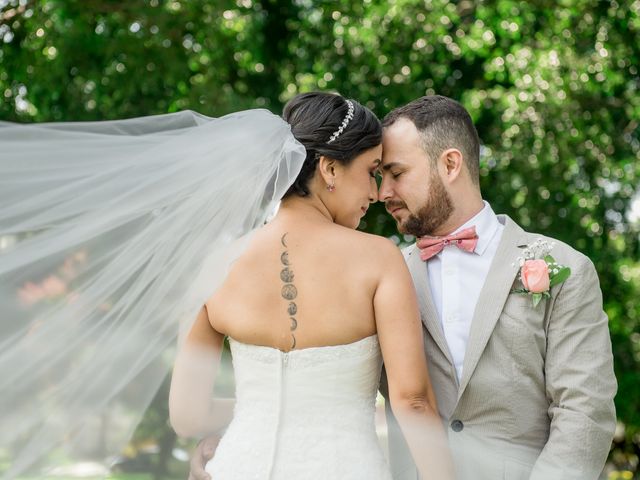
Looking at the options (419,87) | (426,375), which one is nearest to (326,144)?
(426,375)

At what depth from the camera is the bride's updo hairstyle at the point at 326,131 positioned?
310 centimetres

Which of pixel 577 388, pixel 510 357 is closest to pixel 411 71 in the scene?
pixel 510 357

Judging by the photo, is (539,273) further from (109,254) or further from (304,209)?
(109,254)

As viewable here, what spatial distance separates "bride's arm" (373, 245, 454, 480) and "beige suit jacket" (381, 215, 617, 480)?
0.73ft

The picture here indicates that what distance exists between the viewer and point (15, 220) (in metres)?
3.04

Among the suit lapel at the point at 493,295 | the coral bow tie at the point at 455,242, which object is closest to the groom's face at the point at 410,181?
the coral bow tie at the point at 455,242

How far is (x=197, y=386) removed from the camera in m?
3.15

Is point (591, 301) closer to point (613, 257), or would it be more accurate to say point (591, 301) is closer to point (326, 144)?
point (326, 144)

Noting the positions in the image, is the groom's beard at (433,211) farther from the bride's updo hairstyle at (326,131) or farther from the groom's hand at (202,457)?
the groom's hand at (202,457)

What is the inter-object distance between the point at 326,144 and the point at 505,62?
20.0ft

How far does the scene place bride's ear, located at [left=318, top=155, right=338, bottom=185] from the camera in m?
3.11

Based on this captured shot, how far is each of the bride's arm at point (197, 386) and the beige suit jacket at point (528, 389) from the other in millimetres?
620

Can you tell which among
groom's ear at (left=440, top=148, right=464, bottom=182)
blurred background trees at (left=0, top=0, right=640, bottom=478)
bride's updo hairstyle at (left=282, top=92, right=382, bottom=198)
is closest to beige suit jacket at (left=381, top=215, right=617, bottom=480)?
groom's ear at (left=440, top=148, right=464, bottom=182)

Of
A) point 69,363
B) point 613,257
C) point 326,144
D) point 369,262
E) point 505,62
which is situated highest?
point 326,144
